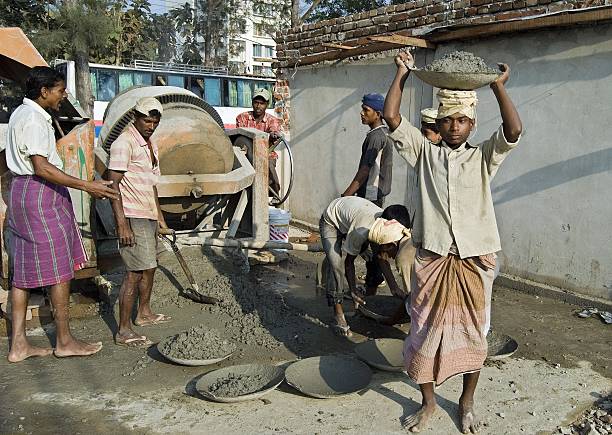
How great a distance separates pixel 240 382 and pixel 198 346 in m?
0.55

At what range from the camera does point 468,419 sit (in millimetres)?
2895

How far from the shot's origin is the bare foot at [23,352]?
3682 millimetres

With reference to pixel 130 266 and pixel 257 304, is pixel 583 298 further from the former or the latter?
pixel 130 266

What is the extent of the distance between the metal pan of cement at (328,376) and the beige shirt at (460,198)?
1054mm

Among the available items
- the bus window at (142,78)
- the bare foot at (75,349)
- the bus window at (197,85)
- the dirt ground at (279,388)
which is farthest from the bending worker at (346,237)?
the bus window at (197,85)

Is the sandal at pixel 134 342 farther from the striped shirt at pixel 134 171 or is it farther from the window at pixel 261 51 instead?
the window at pixel 261 51

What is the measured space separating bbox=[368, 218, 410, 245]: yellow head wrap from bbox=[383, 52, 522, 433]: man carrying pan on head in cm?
75

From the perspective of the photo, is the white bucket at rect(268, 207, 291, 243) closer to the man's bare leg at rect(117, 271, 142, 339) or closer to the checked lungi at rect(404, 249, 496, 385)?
the man's bare leg at rect(117, 271, 142, 339)

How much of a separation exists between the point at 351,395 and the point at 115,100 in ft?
14.5

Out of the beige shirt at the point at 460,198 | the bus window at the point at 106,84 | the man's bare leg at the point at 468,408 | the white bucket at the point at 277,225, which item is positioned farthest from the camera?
the bus window at the point at 106,84

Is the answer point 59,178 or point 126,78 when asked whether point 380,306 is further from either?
point 126,78

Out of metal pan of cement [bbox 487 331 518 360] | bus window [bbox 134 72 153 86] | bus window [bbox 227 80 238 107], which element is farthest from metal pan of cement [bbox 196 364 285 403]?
bus window [bbox 227 80 238 107]

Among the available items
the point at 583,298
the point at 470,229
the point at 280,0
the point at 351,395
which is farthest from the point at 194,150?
the point at 280,0

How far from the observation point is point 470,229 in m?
2.68
